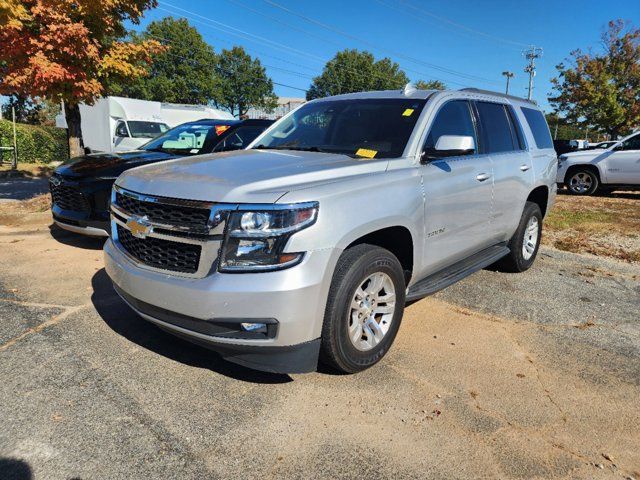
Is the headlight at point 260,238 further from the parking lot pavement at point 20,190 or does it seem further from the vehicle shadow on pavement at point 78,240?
the parking lot pavement at point 20,190

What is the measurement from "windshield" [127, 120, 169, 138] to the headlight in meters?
17.4

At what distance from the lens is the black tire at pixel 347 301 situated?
2811 mm

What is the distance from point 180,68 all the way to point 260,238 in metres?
58.9

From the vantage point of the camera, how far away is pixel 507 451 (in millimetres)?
2535

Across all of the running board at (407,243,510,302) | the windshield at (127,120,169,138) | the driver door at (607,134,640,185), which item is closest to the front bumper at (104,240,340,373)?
the running board at (407,243,510,302)

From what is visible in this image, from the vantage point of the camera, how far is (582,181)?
13711mm

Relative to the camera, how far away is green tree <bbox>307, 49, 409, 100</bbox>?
65.9 m

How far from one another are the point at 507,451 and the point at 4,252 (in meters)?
6.10

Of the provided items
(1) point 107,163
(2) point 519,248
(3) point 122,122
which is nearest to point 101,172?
(1) point 107,163

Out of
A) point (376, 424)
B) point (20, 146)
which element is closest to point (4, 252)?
point (376, 424)

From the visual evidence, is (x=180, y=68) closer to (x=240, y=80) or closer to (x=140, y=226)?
(x=240, y=80)

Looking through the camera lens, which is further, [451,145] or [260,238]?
[451,145]

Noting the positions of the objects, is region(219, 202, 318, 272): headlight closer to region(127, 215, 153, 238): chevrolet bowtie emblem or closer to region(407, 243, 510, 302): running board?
region(127, 215, 153, 238): chevrolet bowtie emblem

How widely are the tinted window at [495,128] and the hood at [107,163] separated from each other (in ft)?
13.0
